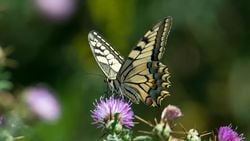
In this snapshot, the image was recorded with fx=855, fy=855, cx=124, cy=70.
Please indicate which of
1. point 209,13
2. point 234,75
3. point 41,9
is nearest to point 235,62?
point 234,75

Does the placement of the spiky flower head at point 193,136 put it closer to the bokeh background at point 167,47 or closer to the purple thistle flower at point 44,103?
the purple thistle flower at point 44,103

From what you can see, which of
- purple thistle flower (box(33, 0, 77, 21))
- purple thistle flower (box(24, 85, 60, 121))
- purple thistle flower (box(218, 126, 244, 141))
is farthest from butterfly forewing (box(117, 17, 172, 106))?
purple thistle flower (box(33, 0, 77, 21))

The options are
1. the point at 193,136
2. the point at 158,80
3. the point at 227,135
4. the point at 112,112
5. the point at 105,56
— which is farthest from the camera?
the point at 105,56

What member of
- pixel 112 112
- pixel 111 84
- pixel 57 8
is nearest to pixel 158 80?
pixel 111 84

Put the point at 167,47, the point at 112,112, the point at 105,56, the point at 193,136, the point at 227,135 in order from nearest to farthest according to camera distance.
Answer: the point at 193,136, the point at 227,135, the point at 112,112, the point at 105,56, the point at 167,47

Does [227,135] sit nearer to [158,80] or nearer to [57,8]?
[158,80]

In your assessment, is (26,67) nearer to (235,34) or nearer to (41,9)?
(41,9)

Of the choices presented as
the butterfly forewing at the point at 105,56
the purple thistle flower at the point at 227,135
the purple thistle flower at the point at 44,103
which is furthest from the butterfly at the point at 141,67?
the purple thistle flower at the point at 44,103
